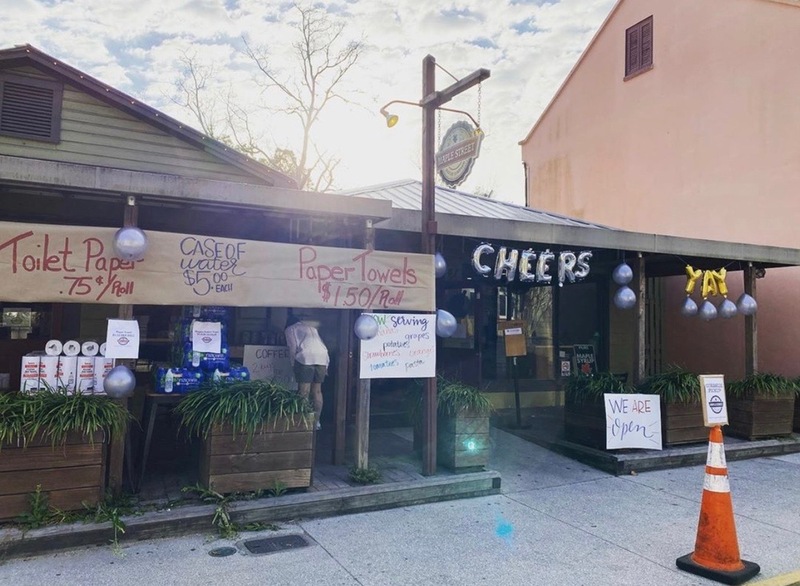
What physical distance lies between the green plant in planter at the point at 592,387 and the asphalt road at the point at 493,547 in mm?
1240

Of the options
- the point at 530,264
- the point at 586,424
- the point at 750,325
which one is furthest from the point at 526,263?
the point at 750,325

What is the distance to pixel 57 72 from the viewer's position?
7781mm

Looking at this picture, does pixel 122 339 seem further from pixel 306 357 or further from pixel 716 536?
pixel 716 536

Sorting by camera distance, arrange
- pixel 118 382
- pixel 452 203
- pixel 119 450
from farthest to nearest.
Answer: pixel 452 203
pixel 119 450
pixel 118 382

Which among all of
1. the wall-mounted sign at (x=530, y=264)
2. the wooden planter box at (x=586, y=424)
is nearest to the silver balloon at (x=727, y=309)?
the wall-mounted sign at (x=530, y=264)

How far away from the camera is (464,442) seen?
582 centimetres

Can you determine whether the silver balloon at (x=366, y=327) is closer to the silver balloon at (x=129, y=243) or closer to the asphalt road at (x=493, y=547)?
the asphalt road at (x=493, y=547)

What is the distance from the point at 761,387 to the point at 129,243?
27.3ft

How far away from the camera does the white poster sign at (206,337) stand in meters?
5.34

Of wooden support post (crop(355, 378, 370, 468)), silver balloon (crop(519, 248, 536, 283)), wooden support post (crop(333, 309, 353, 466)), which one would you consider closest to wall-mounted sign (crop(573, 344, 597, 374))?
silver balloon (crop(519, 248, 536, 283))

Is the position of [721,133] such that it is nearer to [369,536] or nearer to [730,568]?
[730,568]

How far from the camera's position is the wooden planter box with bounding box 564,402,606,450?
6.96 m

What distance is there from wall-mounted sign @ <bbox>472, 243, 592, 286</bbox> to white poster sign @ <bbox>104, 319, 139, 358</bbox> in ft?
12.2

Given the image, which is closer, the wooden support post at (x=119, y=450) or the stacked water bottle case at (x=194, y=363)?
the wooden support post at (x=119, y=450)
